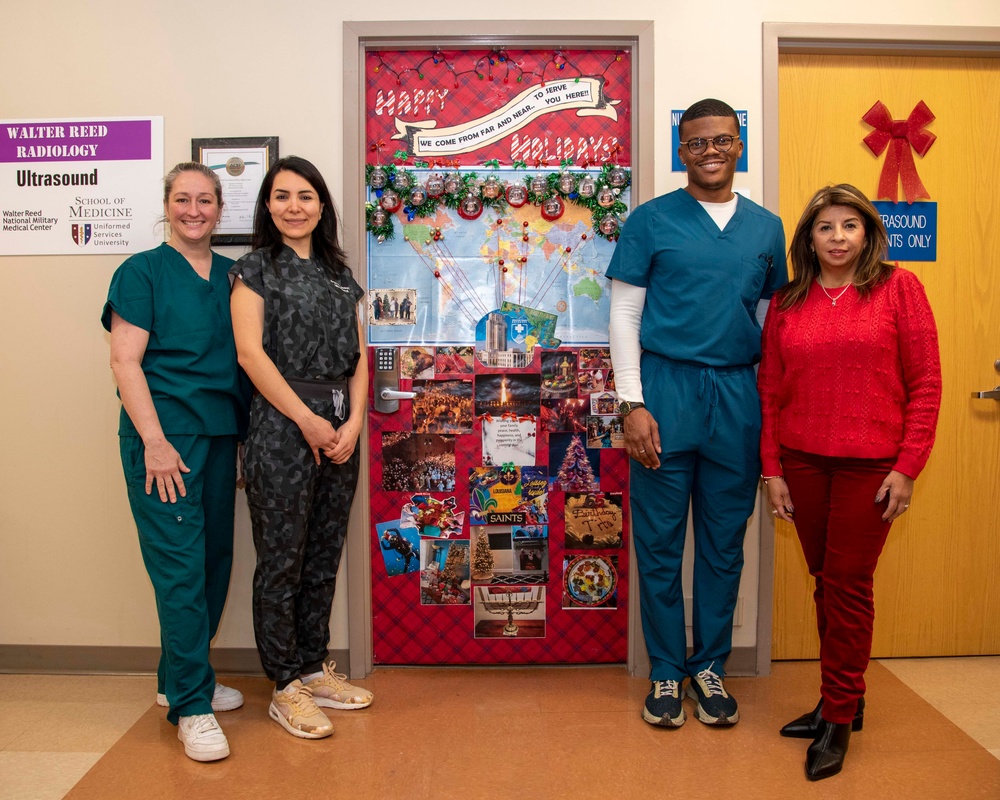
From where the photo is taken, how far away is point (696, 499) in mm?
2008

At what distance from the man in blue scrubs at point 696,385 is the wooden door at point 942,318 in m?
0.48

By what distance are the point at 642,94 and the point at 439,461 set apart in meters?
1.27

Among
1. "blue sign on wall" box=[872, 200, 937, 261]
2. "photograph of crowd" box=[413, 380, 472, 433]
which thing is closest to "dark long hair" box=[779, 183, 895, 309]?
"blue sign on wall" box=[872, 200, 937, 261]

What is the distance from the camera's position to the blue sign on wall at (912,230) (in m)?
2.31

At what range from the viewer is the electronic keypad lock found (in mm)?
2283

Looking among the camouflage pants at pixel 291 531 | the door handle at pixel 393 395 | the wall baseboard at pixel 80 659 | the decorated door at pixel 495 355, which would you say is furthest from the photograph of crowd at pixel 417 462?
the wall baseboard at pixel 80 659

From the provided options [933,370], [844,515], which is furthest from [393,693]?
[933,370]

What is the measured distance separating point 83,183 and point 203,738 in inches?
64.8

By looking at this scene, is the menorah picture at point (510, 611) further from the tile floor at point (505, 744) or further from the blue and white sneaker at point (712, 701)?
the blue and white sneaker at point (712, 701)

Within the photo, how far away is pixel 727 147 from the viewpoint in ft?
6.20

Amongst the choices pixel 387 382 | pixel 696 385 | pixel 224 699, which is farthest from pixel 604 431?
pixel 224 699

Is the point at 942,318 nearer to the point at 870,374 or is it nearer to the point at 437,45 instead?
the point at 870,374

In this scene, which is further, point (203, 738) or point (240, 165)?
point (240, 165)

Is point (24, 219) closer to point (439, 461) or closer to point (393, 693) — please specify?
point (439, 461)
